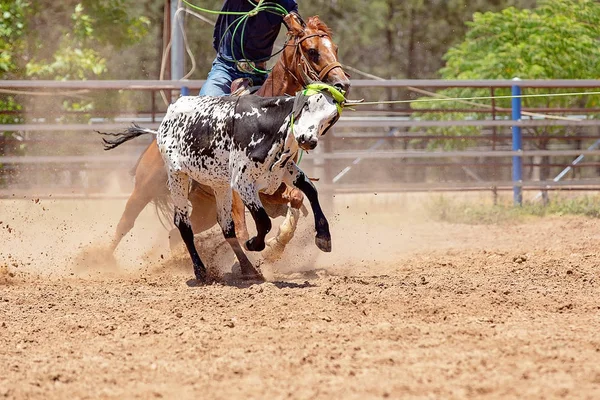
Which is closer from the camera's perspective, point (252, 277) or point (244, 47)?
point (252, 277)

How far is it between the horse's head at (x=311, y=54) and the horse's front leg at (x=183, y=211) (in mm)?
1145

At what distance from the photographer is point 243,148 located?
20.1 ft

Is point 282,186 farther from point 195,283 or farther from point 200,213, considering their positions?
point 200,213

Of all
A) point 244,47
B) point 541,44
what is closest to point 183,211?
point 244,47

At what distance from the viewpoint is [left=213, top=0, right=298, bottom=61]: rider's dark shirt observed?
7.41 m

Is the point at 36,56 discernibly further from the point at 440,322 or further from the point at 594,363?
the point at 594,363

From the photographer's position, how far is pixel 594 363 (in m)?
3.82

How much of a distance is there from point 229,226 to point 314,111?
132 centimetres

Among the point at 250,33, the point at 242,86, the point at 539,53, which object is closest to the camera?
the point at 242,86

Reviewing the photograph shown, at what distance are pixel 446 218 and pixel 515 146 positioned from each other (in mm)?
1660

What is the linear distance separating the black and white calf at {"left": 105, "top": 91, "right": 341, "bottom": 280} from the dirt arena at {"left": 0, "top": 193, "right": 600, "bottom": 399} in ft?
1.48

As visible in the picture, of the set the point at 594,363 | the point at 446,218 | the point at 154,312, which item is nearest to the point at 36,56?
the point at 446,218

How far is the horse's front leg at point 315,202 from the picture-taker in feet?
20.3

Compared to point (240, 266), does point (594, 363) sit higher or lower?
higher
